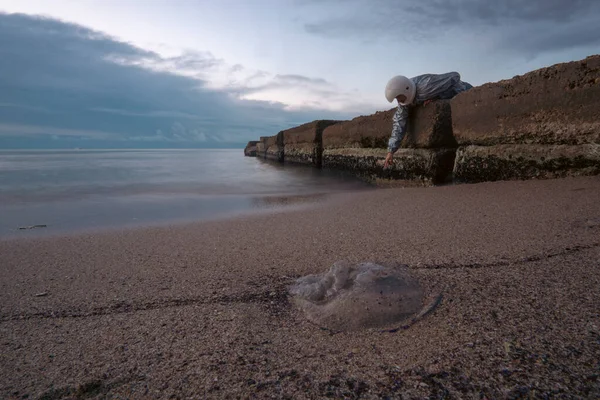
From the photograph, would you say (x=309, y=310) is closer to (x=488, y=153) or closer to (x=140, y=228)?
(x=140, y=228)

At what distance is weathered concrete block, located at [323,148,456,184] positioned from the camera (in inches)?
158

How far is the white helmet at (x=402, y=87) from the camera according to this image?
397cm

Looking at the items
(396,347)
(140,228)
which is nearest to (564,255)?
(396,347)

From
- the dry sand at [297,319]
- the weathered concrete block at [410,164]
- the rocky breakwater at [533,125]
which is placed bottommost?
the dry sand at [297,319]

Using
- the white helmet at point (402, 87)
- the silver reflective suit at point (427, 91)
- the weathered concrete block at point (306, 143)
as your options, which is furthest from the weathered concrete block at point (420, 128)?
the weathered concrete block at point (306, 143)

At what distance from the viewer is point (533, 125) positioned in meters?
2.97

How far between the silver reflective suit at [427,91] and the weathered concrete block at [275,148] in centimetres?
1010

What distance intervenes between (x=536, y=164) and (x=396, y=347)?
112 inches

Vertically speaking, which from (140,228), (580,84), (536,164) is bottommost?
(140,228)

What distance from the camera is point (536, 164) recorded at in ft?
9.80

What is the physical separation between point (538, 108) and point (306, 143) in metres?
7.51

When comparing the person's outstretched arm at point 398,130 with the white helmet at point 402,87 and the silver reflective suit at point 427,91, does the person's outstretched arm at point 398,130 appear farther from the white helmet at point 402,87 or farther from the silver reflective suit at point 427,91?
the white helmet at point 402,87

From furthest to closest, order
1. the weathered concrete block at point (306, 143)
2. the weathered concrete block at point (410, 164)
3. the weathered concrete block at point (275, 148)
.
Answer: the weathered concrete block at point (275, 148)
the weathered concrete block at point (306, 143)
the weathered concrete block at point (410, 164)

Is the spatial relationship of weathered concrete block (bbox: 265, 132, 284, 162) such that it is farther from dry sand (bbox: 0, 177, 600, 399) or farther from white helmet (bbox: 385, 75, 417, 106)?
dry sand (bbox: 0, 177, 600, 399)
